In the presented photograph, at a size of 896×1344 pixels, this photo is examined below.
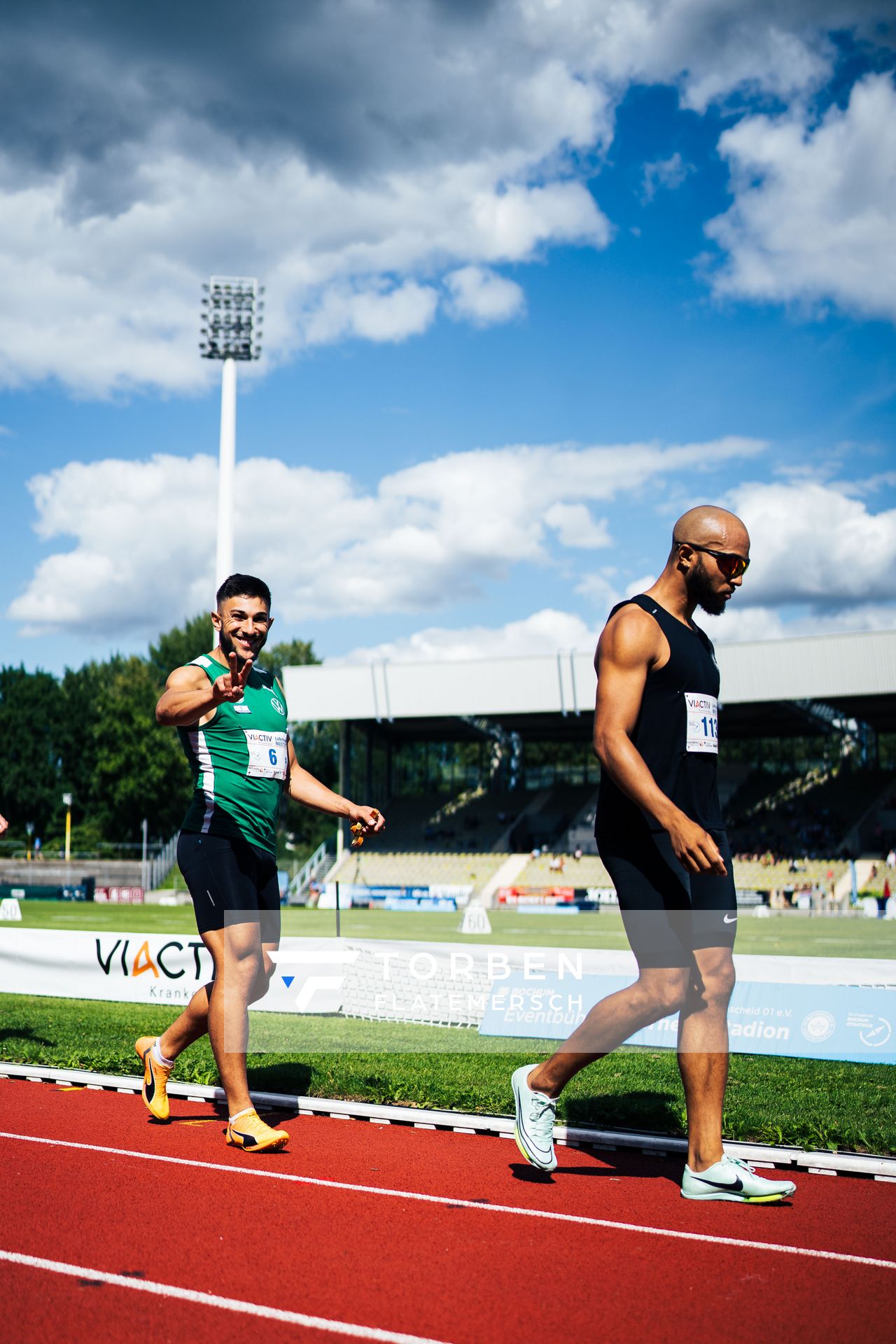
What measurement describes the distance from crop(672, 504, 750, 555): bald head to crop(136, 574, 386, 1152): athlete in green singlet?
70.5 inches

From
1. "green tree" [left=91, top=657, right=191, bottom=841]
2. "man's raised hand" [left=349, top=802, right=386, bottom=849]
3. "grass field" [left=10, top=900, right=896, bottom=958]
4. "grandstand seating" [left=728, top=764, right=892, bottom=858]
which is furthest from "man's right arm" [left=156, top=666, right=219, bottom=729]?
"green tree" [left=91, top=657, right=191, bottom=841]

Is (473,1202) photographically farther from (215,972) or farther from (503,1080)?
(503,1080)

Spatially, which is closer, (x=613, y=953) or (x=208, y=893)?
(x=208, y=893)

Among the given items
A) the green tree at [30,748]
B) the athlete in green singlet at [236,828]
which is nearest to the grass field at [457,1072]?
the athlete in green singlet at [236,828]

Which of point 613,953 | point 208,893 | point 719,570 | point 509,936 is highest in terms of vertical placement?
point 719,570

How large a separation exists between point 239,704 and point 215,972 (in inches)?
46.8

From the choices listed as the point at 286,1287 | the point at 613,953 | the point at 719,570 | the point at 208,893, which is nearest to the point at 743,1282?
the point at 286,1287

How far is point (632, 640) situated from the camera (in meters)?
4.31

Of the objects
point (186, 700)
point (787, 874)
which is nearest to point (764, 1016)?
point (186, 700)

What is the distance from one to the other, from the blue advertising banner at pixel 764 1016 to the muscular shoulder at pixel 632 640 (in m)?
3.49

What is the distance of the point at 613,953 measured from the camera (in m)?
10.2

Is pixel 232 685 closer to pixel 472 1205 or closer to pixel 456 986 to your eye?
pixel 472 1205

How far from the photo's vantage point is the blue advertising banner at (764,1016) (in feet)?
24.7

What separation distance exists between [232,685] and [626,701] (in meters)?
1.53
